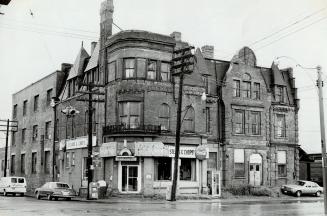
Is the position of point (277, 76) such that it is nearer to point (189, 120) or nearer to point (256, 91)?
point (256, 91)

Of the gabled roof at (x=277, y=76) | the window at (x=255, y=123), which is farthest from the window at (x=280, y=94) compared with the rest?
the window at (x=255, y=123)

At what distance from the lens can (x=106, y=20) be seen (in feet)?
141

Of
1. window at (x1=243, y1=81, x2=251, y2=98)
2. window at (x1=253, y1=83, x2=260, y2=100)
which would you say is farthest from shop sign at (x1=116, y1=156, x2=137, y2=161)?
window at (x1=253, y1=83, x2=260, y2=100)

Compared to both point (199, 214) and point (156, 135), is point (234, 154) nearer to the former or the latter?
point (156, 135)

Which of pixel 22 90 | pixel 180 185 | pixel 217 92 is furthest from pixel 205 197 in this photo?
pixel 22 90

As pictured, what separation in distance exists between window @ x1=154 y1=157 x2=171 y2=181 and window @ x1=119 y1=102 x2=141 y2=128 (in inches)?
138

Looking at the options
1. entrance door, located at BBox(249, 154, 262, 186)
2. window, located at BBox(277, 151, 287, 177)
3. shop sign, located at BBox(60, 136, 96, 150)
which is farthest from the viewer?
window, located at BBox(277, 151, 287, 177)

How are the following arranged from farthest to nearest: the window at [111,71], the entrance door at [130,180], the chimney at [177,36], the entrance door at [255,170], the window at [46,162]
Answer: the window at [46,162]
the entrance door at [255,170]
the chimney at [177,36]
the window at [111,71]
the entrance door at [130,180]

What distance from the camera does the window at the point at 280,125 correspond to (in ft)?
160

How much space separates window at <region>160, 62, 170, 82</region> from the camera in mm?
40500

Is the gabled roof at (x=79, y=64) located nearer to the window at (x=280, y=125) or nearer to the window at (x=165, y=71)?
the window at (x=165, y=71)

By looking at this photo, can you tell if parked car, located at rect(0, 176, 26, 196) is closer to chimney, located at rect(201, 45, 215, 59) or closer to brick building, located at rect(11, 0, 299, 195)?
brick building, located at rect(11, 0, 299, 195)

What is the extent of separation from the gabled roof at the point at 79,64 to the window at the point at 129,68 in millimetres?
9032

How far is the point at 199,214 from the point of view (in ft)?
78.0
